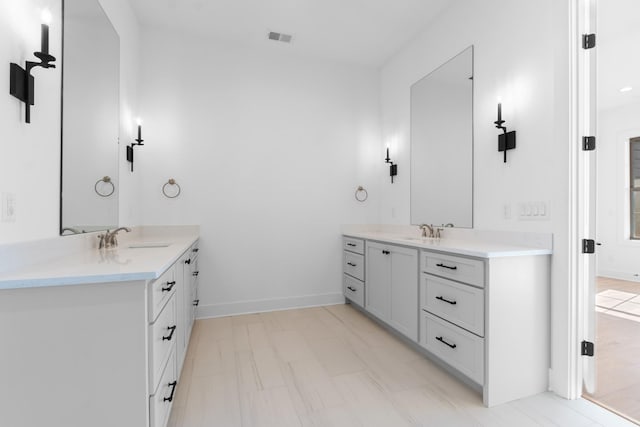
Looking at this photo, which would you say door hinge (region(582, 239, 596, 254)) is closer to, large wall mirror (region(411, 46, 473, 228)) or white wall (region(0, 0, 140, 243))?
large wall mirror (region(411, 46, 473, 228))

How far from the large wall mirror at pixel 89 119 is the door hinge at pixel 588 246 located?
282 centimetres

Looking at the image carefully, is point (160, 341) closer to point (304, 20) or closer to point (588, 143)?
point (588, 143)

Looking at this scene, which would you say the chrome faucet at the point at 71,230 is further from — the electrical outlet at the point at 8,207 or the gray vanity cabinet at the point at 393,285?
the gray vanity cabinet at the point at 393,285

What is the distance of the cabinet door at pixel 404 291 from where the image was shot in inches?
95.4

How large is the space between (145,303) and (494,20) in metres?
2.84

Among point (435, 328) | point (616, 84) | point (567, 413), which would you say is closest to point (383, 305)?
point (435, 328)

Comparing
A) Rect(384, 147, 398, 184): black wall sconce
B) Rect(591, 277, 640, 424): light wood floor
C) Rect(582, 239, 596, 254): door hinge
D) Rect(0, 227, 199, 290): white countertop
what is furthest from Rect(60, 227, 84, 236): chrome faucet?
Rect(591, 277, 640, 424): light wood floor

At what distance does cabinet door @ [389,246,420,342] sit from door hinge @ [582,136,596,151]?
3.90 feet

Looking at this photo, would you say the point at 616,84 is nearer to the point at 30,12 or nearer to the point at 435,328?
the point at 435,328

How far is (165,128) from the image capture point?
3170 millimetres

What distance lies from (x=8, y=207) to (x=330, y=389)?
1.83 meters

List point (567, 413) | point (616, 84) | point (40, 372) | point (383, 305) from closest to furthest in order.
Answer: point (40, 372) → point (567, 413) → point (383, 305) → point (616, 84)

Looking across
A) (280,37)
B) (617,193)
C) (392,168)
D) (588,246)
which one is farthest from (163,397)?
(617,193)

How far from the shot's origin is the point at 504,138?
7.32 feet
